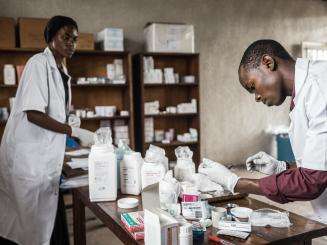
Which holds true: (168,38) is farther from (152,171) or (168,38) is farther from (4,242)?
(152,171)

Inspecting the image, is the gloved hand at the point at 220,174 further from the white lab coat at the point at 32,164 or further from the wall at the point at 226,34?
the wall at the point at 226,34

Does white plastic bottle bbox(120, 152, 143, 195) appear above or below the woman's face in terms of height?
below

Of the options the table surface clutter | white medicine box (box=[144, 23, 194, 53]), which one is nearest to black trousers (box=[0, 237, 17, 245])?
the table surface clutter

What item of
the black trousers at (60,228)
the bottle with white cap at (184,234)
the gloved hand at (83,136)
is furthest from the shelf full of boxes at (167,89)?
the bottle with white cap at (184,234)

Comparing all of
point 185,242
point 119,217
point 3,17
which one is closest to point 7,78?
point 3,17

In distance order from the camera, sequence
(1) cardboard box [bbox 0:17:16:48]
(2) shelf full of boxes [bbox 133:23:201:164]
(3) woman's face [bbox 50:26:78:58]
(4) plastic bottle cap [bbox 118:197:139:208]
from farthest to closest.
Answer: (2) shelf full of boxes [bbox 133:23:201:164], (1) cardboard box [bbox 0:17:16:48], (3) woman's face [bbox 50:26:78:58], (4) plastic bottle cap [bbox 118:197:139:208]

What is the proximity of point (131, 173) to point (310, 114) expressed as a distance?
0.84 meters

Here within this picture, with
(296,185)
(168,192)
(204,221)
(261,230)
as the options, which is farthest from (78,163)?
(296,185)

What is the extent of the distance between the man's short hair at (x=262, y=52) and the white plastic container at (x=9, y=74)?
137 inches

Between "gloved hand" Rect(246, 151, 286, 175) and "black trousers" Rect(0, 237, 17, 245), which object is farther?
"black trousers" Rect(0, 237, 17, 245)

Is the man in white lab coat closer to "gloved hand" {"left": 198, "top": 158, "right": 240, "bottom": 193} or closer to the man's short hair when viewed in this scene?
the man's short hair

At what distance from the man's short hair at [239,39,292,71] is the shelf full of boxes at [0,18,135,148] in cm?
333

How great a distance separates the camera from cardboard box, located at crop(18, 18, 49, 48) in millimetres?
4102

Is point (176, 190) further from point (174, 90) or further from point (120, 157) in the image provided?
point (174, 90)
